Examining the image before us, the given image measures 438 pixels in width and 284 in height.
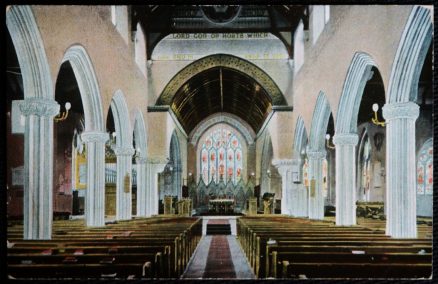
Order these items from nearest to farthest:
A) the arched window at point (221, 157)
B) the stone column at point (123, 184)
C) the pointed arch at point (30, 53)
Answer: the pointed arch at point (30, 53) < the stone column at point (123, 184) < the arched window at point (221, 157)

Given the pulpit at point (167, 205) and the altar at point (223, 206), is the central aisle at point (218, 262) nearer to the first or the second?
the pulpit at point (167, 205)

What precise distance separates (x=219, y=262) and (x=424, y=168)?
27.8 ft

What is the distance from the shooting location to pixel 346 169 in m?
14.4

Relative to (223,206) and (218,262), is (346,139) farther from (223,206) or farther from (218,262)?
(223,206)

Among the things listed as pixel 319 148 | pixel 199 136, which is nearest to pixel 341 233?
pixel 319 148

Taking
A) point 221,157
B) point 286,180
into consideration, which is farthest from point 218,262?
point 221,157

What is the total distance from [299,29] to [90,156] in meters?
9.87

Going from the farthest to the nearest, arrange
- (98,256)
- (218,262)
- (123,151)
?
(123,151) → (218,262) → (98,256)

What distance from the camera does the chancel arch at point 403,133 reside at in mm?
9891

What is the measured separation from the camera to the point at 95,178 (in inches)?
544

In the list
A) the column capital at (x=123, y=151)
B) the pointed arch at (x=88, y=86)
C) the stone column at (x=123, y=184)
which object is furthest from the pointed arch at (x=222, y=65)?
the pointed arch at (x=88, y=86)

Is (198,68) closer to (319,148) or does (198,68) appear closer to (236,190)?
(319,148)

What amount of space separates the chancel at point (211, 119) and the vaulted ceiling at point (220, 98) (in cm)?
17

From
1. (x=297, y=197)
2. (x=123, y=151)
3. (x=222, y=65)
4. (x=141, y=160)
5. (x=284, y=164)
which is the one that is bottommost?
(x=297, y=197)
